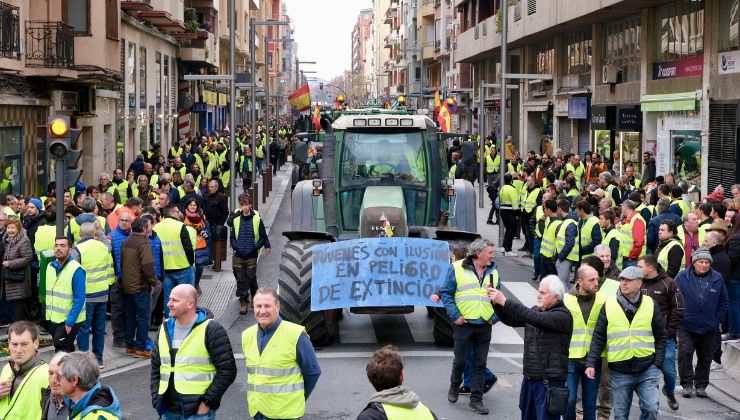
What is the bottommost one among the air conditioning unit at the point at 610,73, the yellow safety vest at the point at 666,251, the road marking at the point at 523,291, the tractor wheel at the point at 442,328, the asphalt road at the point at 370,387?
the asphalt road at the point at 370,387

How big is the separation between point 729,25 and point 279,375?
65.6ft

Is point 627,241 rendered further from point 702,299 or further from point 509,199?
point 509,199

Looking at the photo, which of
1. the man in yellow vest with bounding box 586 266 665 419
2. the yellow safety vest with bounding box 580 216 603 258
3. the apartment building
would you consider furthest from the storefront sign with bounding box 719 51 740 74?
the man in yellow vest with bounding box 586 266 665 419

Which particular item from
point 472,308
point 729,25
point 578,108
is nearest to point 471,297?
point 472,308

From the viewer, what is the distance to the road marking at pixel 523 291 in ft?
59.7

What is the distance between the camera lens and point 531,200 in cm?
2267

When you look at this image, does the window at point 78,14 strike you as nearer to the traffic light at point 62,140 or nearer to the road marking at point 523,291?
the road marking at point 523,291

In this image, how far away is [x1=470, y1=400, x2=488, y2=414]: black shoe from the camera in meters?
Result: 11.1

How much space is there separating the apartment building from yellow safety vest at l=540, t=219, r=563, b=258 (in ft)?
28.0

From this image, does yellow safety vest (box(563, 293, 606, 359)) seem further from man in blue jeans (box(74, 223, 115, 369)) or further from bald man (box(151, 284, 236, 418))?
man in blue jeans (box(74, 223, 115, 369))

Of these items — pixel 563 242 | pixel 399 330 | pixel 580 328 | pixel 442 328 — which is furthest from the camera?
pixel 563 242

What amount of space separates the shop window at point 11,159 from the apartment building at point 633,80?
11762mm

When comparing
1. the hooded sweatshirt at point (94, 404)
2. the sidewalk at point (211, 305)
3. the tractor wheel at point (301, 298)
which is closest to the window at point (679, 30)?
the sidewalk at point (211, 305)

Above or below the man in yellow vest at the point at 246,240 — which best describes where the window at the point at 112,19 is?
above
